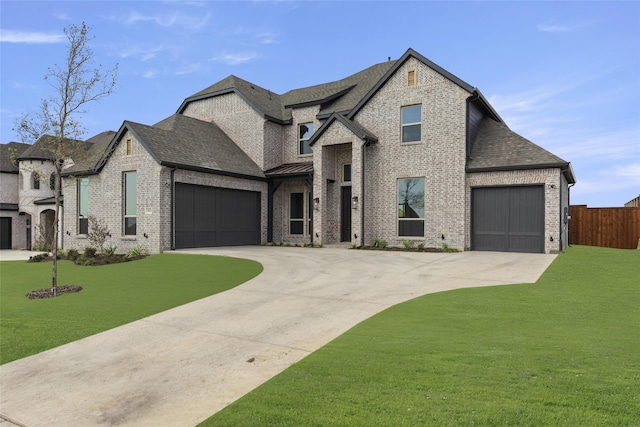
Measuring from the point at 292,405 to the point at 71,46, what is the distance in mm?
10931

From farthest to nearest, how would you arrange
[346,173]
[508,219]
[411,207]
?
[346,173] < [411,207] < [508,219]

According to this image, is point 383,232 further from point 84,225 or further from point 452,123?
point 84,225

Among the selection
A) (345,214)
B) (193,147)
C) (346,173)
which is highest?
(193,147)

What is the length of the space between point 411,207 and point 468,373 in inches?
550

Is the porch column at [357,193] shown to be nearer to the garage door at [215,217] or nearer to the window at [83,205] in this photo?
the garage door at [215,217]

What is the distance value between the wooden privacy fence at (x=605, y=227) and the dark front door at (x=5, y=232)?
36175 millimetres

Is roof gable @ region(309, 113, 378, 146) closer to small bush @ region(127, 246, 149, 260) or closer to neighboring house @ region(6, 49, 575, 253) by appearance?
neighboring house @ region(6, 49, 575, 253)

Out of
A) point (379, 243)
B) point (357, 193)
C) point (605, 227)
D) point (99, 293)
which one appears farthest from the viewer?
point (605, 227)

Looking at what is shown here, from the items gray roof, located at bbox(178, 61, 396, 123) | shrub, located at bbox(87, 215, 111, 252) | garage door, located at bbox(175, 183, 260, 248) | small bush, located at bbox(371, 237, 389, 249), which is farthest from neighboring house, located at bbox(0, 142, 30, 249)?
small bush, located at bbox(371, 237, 389, 249)

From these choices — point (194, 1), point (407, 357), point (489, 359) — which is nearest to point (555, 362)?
point (489, 359)

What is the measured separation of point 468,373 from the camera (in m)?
4.14

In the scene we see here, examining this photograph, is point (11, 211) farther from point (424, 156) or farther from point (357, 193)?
point (424, 156)

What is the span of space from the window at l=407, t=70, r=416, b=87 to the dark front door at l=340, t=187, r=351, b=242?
572 cm

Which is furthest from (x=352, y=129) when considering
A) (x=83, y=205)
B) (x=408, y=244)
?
(x=83, y=205)
